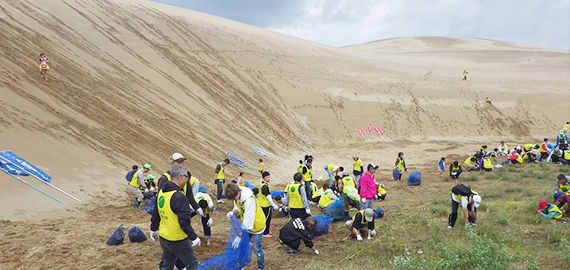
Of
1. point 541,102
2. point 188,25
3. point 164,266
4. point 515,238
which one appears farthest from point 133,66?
point 541,102

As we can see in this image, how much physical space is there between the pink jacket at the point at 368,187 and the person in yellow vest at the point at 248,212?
3670 millimetres

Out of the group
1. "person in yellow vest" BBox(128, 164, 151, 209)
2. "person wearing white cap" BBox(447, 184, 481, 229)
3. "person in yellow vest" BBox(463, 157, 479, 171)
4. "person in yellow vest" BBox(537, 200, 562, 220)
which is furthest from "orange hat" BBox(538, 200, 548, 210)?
"person in yellow vest" BBox(128, 164, 151, 209)

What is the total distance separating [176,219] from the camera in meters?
4.54

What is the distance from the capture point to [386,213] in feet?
30.7

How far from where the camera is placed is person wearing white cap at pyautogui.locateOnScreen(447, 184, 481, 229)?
775 centimetres

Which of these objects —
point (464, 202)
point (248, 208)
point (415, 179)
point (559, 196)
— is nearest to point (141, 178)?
point (248, 208)

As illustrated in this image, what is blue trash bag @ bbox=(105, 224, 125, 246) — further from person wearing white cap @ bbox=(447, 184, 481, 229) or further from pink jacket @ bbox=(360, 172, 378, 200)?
person wearing white cap @ bbox=(447, 184, 481, 229)

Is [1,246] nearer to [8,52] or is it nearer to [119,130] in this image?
[119,130]

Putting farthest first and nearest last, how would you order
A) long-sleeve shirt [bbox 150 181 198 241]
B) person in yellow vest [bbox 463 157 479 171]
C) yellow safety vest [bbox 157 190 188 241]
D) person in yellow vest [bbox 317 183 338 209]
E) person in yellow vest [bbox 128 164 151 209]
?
person in yellow vest [bbox 463 157 479 171] < person in yellow vest [bbox 317 183 338 209] < person in yellow vest [bbox 128 164 151 209] < yellow safety vest [bbox 157 190 188 241] < long-sleeve shirt [bbox 150 181 198 241]

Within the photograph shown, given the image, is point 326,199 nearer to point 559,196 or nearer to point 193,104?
point 559,196

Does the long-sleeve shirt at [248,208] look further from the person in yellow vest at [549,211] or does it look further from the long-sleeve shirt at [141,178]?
the person in yellow vest at [549,211]

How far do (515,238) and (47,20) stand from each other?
2648 cm

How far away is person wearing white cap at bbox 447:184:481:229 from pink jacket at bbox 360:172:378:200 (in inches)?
67.4

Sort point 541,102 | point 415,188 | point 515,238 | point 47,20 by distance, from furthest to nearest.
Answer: point 541,102, point 47,20, point 415,188, point 515,238
